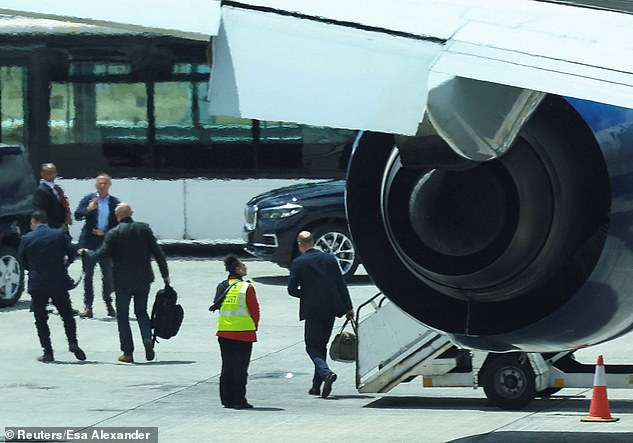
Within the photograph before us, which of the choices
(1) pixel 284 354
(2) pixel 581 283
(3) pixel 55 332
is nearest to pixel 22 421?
(1) pixel 284 354

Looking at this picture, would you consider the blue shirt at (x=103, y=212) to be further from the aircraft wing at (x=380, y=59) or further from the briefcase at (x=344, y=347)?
the aircraft wing at (x=380, y=59)

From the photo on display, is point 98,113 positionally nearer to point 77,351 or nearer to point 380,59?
point 77,351

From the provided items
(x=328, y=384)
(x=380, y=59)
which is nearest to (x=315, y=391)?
(x=328, y=384)

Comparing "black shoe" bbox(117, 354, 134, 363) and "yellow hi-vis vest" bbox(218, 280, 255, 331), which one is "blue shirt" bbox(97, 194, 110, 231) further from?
"yellow hi-vis vest" bbox(218, 280, 255, 331)

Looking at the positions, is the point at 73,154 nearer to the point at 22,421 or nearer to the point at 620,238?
the point at 22,421

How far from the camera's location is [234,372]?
592 inches

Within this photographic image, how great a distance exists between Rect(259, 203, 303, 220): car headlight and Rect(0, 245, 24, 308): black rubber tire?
12.8 ft

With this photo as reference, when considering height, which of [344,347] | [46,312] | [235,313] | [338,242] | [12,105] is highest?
[12,105]

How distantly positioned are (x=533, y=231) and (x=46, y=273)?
10.4 metres

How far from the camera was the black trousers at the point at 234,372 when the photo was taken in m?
15.0

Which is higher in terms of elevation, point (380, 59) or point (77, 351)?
point (380, 59)

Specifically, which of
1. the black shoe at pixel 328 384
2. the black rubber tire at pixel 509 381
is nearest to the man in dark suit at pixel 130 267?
the black shoe at pixel 328 384

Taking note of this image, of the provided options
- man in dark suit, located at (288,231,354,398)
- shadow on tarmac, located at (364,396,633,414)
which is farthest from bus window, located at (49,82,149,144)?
shadow on tarmac, located at (364,396,633,414)

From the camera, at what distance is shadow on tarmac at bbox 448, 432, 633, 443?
12977 millimetres
